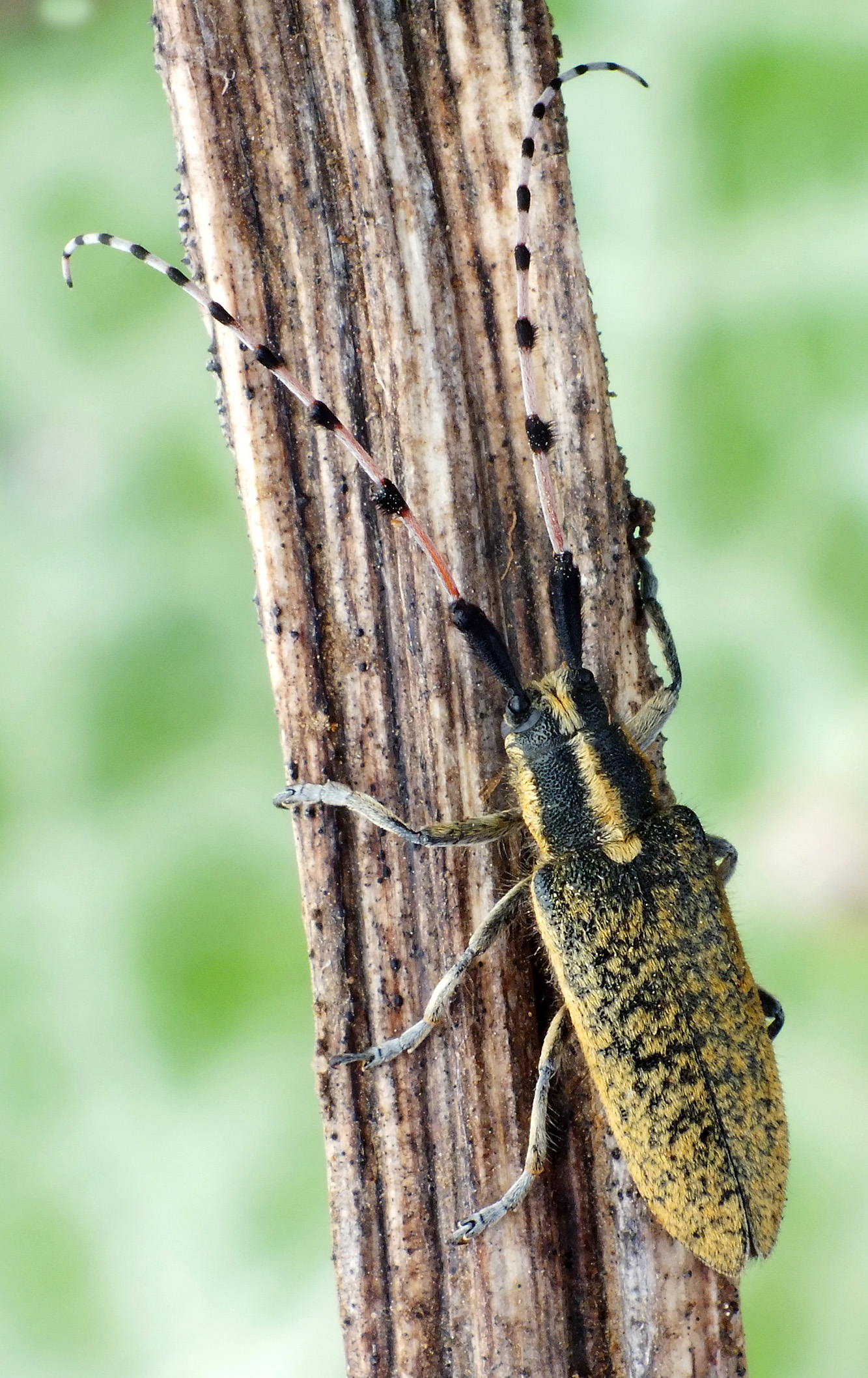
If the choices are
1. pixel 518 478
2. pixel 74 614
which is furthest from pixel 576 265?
pixel 74 614

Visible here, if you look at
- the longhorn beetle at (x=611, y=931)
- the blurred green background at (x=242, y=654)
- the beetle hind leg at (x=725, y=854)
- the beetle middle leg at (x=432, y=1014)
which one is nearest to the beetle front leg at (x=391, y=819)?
the longhorn beetle at (x=611, y=931)

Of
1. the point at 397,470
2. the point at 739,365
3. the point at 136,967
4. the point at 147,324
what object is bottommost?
the point at 136,967

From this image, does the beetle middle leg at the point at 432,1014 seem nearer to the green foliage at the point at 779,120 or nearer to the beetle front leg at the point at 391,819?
the beetle front leg at the point at 391,819

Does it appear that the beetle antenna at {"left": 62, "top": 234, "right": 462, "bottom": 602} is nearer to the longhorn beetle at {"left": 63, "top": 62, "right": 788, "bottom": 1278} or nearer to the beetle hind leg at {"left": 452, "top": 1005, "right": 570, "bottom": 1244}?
the longhorn beetle at {"left": 63, "top": 62, "right": 788, "bottom": 1278}

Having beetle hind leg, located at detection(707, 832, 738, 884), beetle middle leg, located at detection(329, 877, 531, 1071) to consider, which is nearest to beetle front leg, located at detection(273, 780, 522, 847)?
beetle middle leg, located at detection(329, 877, 531, 1071)

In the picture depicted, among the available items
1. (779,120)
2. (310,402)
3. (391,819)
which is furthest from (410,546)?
(779,120)

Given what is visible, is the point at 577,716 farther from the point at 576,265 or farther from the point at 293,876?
the point at 293,876
